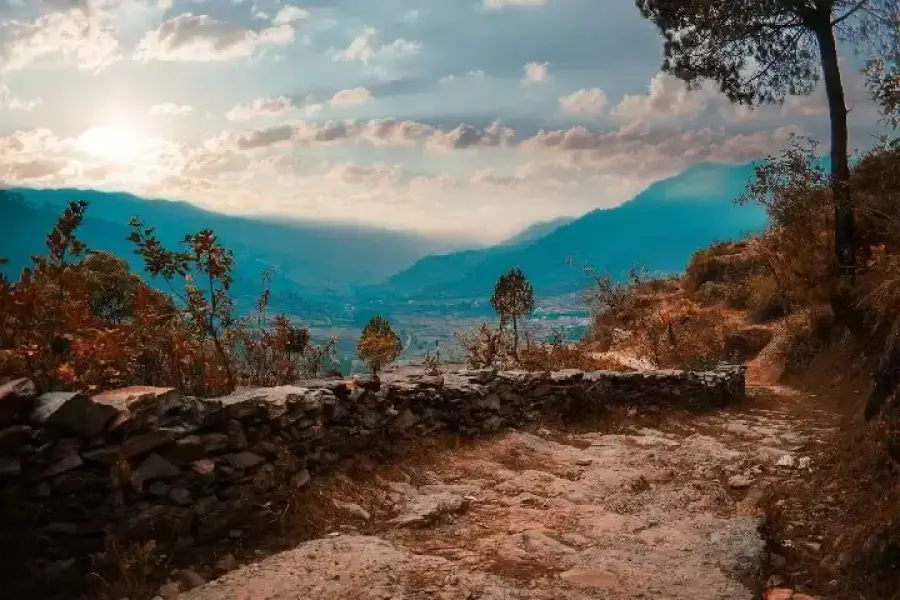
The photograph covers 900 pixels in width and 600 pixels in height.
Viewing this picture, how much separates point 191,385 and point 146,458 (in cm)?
207

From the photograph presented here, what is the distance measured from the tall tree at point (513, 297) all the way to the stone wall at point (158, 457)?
21870mm

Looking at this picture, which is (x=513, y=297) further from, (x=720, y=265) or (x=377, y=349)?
(x=377, y=349)

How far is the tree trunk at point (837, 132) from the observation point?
601 inches

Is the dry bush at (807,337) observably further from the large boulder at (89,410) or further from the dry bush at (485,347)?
the large boulder at (89,410)

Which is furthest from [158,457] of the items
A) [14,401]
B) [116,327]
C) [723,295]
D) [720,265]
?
[720,265]

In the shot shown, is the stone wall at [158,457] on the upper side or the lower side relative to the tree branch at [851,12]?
lower

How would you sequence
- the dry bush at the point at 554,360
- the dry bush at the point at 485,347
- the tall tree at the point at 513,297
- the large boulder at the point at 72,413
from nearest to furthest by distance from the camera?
the large boulder at the point at 72,413 < the dry bush at the point at 554,360 < the dry bush at the point at 485,347 < the tall tree at the point at 513,297

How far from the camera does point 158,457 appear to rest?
5.33 metres

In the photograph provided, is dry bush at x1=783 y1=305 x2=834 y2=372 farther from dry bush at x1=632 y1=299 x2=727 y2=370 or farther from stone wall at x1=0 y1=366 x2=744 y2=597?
stone wall at x1=0 y1=366 x2=744 y2=597

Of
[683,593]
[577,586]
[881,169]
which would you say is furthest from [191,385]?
[881,169]

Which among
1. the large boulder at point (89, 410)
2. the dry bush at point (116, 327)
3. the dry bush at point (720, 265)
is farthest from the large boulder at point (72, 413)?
the dry bush at point (720, 265)

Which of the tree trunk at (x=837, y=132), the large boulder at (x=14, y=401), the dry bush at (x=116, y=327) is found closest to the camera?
the large boulder at (x=14, y=401)

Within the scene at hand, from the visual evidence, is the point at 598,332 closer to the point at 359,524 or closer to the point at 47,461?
the point at 359,524

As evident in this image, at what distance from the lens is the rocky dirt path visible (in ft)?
16.9
